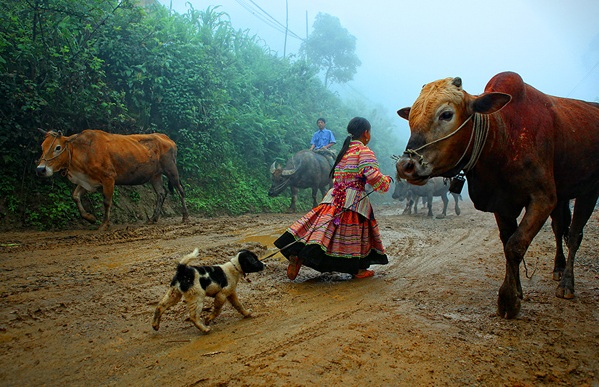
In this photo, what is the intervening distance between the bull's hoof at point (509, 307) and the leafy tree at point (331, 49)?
36.4m

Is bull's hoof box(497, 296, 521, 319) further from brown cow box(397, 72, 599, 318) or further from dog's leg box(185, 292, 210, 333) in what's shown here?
dog's leg box(185, 292, 210, 333)

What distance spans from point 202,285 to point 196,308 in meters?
0.19

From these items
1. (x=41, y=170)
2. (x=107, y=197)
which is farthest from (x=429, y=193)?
(x=41, y=170)

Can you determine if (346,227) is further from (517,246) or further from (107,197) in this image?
(107,197)

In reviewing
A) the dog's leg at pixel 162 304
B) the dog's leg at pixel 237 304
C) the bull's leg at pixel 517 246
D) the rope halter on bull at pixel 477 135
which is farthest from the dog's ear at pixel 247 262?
the bull's leg at pixel 517 246

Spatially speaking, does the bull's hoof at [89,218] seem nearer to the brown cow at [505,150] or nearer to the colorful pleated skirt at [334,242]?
the colorful pleated skirt at [334,242]

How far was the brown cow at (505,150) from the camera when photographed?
10.9 feet

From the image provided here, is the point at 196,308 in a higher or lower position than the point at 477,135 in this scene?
lower

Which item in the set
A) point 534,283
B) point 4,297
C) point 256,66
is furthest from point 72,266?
point 256,66

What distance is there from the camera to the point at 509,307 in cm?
340

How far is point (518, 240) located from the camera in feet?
10.9

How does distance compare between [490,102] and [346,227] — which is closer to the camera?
[490,102]

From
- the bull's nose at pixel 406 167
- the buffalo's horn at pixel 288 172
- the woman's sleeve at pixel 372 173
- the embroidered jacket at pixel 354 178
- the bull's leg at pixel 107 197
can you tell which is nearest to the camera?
the bull's nose at pixel 406 167

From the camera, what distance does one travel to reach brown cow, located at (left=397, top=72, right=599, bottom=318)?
10.9ft
